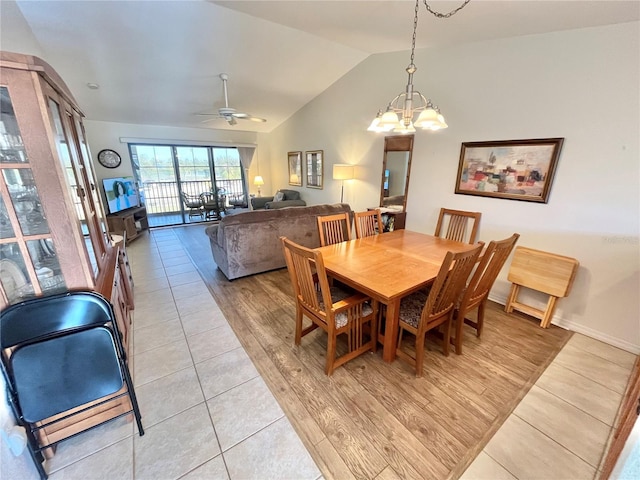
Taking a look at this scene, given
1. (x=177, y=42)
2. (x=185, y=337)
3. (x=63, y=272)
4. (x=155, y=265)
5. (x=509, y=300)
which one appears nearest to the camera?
(x=63, y=272)

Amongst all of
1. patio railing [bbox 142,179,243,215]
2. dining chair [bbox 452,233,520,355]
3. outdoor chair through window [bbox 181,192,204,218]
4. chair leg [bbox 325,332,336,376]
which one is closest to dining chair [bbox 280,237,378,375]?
chair leg [bbox 325,332,336,376]

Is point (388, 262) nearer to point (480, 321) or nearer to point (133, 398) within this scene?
point (480, 321)

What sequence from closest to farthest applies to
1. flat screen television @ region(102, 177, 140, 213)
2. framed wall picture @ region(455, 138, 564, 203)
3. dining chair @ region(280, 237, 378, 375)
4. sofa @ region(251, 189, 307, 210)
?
dining chair @ region(280, 237, 378, 375) < framed wall picture @ region(455, 138, 564, 203) < flat screen television @ region(102, 177, 140, 213) < sofa @ region(251, 189, 307, 210)

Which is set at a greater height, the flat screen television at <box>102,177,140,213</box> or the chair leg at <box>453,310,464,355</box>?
the flat screen television at <box>102,177,140,213</box>

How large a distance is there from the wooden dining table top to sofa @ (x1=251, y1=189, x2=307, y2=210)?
3.68 metres

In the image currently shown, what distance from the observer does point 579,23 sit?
2.03 metres

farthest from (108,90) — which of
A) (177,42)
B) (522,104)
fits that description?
(522,104)

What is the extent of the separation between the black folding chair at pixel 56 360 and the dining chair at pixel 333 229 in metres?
1.70

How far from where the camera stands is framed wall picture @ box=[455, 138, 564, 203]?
2.41 metres

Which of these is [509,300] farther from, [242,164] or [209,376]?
[242,164]

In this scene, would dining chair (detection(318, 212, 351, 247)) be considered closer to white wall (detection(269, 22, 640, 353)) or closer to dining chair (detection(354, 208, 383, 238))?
dining chair (detection(354, 208, 383, 238))

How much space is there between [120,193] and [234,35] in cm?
388

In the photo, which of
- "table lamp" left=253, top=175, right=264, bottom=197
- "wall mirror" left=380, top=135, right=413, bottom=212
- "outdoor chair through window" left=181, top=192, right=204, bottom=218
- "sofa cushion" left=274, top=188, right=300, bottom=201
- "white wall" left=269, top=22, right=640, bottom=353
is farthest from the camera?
"table lamp" left=253, top=175, right=264, bottom=197

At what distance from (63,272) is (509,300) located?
3565 millimetres
